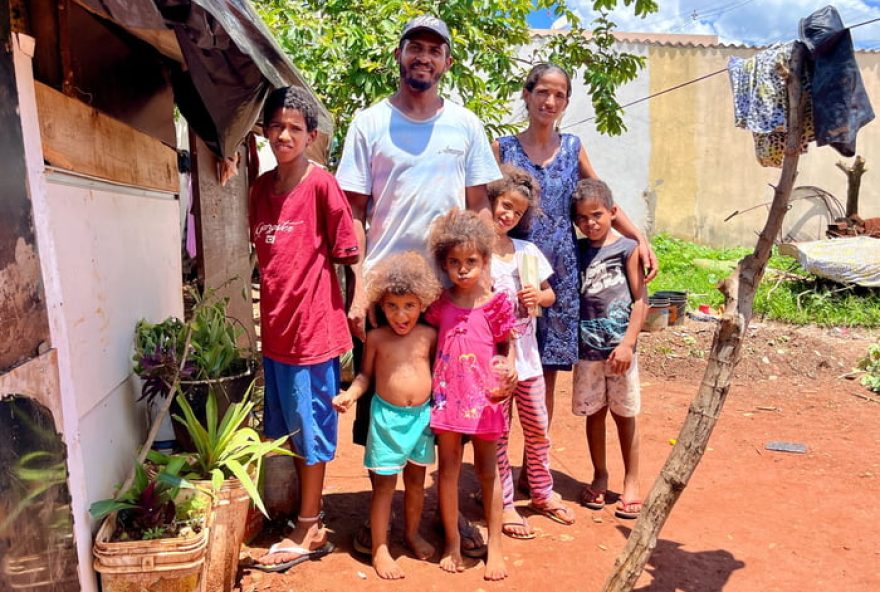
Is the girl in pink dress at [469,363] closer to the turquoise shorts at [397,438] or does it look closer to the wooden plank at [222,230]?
the turquoise shorts at [397,438]

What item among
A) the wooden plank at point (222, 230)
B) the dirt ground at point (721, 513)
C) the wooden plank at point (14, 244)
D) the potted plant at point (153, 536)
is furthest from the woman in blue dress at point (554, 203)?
the wooden plank at point (14, 244)

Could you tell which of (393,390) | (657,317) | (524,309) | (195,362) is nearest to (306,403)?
(393,390)

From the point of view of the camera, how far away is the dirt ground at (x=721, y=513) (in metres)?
3.03

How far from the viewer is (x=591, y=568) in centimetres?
313

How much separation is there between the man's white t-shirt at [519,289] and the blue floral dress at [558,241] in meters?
0.09

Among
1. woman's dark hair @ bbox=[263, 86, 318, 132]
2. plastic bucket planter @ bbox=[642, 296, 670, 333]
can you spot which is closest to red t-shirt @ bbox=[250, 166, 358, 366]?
woman's dark hair @ bbox=[263, 86, 318, 132]

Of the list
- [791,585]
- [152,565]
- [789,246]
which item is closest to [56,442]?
[152,565]

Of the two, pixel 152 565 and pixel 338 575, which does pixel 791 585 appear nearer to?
pixel 338 575

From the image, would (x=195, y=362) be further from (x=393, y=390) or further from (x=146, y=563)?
(x=146, y=563)

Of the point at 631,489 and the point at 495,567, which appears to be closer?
the point at 495,567

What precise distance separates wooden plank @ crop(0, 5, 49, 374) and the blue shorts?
111 centimetres

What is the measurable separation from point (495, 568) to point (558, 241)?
1571 mm

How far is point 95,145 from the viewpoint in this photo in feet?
9.45

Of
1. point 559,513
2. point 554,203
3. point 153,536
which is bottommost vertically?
point 559,513
